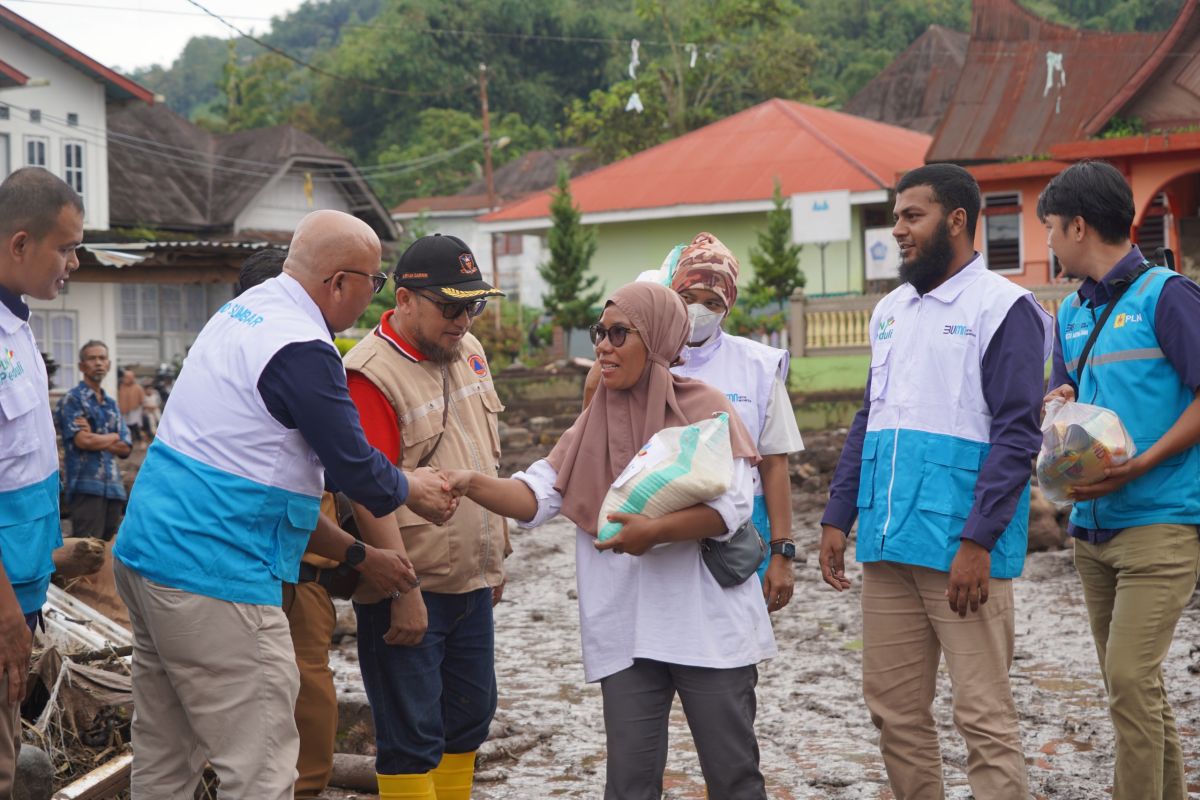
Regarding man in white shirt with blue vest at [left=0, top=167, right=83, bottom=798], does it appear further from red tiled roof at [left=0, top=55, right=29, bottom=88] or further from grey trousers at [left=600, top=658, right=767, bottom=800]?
red tiled roof at [left=0, top=55, right=29, bottom=88]

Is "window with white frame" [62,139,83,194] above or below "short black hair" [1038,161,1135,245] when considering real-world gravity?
above

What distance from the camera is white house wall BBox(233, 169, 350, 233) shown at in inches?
1433

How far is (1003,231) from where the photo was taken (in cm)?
2869

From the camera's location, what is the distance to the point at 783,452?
5.18 metres

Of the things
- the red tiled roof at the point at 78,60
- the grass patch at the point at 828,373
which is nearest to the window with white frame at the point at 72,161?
the red tiled roof at the point at 78,60

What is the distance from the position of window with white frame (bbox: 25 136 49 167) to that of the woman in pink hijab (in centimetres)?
2659

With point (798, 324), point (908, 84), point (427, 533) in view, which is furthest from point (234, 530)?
point (908, 84)

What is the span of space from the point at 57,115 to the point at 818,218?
15.9 meters

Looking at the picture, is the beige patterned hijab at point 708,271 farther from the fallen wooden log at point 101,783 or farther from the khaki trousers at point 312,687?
the fallen wooden log at point 101,783

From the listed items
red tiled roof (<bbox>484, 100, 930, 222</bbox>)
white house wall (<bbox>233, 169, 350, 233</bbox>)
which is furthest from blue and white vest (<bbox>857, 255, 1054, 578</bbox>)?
white house wall (<bbox>233, 169, 350, 233</bbox>)

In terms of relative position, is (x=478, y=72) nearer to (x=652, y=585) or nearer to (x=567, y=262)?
(x=567, y=262)

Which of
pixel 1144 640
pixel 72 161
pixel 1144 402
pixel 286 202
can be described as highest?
pixel 286 202

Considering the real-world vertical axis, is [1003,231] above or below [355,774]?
above

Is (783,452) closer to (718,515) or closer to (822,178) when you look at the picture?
(718,515)
